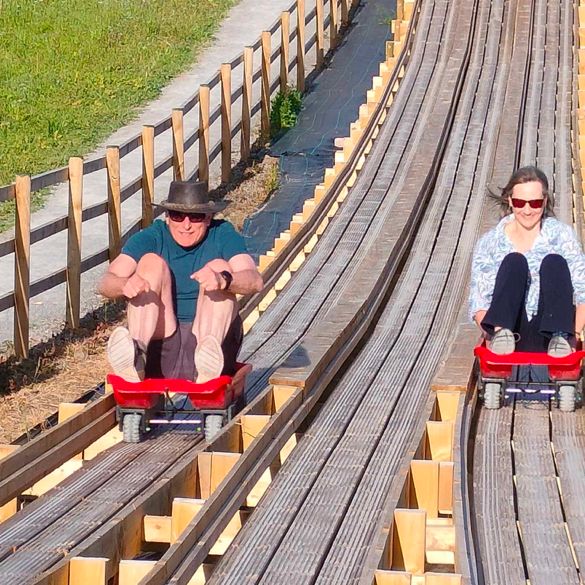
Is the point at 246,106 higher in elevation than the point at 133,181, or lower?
higher

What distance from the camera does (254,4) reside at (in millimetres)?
22484

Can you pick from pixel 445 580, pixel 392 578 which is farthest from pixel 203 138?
pixel 445 580

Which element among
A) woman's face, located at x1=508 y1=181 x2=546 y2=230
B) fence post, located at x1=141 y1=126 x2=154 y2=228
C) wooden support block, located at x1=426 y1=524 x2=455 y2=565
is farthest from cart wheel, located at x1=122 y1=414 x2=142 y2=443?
fence post, located at x1=141 y1=126 x2=154 y2=228

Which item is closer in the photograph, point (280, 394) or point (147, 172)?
point (280, 394)

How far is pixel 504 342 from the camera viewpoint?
5.97 m

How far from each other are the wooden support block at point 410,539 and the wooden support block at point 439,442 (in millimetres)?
1109

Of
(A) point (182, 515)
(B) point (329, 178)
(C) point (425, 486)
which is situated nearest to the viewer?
(A) point (182, 515)

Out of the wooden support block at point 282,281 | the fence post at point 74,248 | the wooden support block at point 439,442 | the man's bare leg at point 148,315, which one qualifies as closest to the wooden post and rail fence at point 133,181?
the fence post at point 74,248

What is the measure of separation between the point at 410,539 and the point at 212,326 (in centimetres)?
152

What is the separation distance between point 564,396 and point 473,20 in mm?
10517

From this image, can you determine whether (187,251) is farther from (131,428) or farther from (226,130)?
(226,130)

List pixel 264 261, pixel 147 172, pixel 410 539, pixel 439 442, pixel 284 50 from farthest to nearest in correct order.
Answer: pixel 284 50
pixel 147 172
pixel 264 261
pixel 439 442
pixel 410 539

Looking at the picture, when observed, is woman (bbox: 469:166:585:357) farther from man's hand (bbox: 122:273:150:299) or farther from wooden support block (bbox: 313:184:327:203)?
wooden support block (bbox: 313:184:327:203)

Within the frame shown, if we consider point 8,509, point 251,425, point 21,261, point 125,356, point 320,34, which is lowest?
point 8,509
